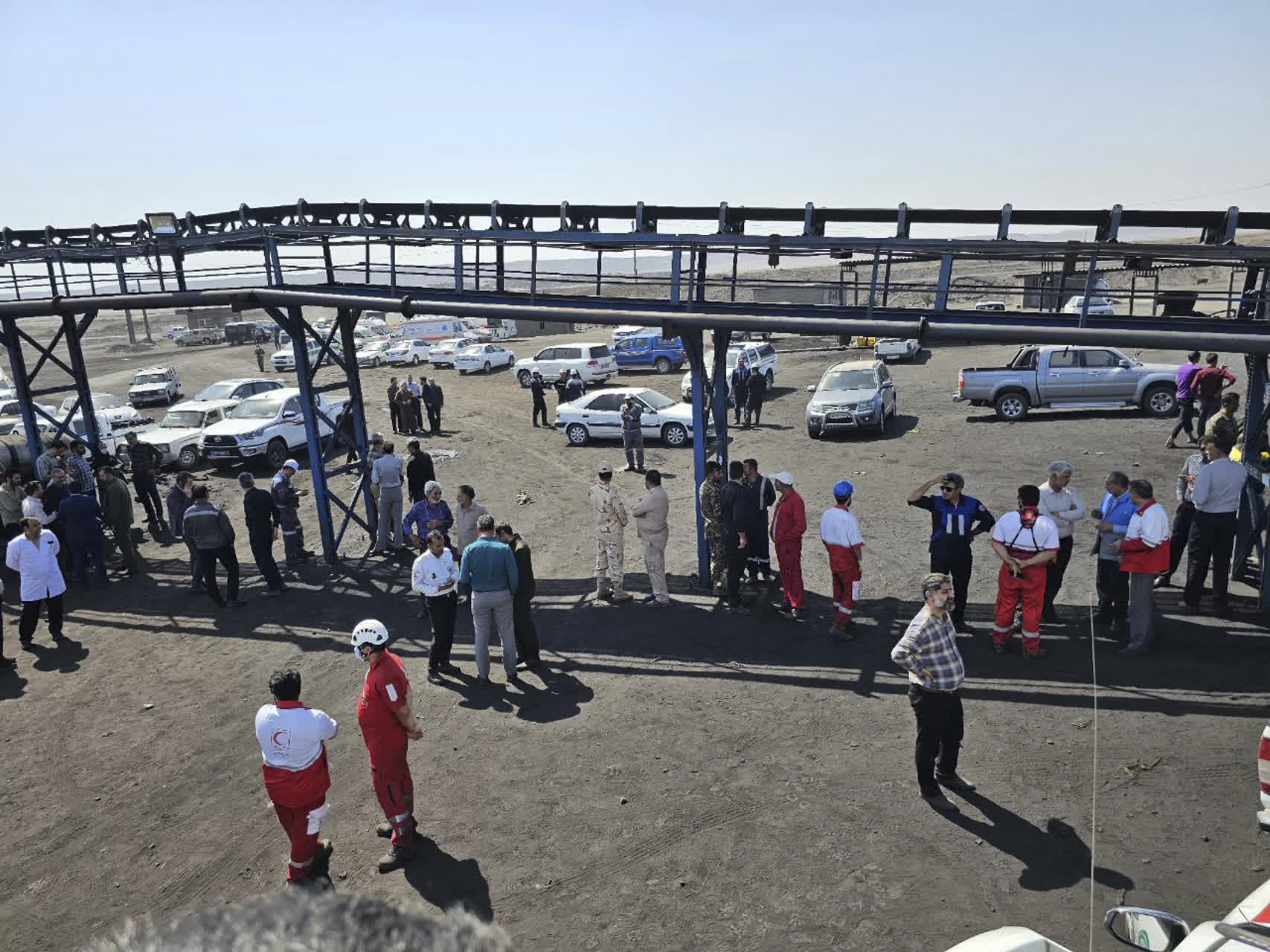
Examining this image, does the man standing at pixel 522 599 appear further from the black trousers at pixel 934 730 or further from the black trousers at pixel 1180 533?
the black trousers at pixel 1180 533

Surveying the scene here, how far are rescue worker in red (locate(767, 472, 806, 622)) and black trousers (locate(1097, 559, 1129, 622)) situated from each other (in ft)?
10.8

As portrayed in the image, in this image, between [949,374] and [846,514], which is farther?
[949,374]

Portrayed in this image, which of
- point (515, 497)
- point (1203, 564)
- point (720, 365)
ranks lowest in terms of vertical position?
point (515, 497)

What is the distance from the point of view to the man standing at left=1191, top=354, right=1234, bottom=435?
1642 centimetres

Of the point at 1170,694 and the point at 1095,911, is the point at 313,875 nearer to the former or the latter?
the point at 1095,911

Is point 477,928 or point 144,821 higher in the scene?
point 477,928

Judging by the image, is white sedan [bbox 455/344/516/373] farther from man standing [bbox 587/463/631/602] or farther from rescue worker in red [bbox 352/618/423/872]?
rescue worker in red [bbox 352/618/423/872]

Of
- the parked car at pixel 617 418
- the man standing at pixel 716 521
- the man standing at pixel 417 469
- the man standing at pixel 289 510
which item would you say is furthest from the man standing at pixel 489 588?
the parked car at pixel 617 418

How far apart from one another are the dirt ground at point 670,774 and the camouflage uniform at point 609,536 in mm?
421

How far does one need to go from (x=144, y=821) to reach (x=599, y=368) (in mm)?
26543

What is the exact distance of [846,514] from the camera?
9.46 metres

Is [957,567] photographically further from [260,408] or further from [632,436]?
[260,408]

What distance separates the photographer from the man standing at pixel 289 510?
1347 cm

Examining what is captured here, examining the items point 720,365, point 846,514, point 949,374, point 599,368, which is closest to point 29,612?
point 720,365
